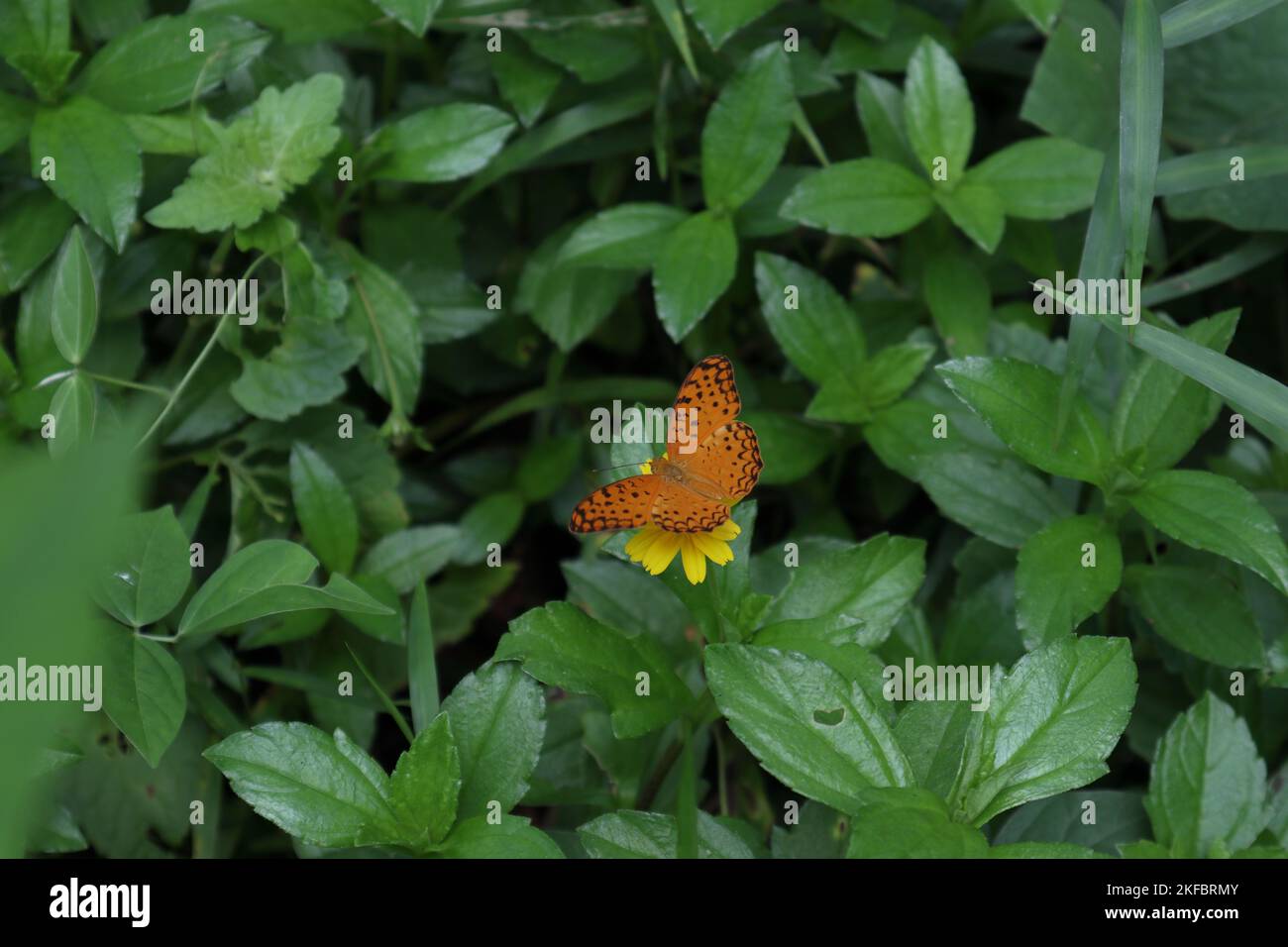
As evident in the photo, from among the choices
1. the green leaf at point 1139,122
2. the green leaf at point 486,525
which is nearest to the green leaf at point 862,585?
the green leaf at point 1139,122

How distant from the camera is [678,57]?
86.0 inches

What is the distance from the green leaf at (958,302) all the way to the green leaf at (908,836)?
947 mm

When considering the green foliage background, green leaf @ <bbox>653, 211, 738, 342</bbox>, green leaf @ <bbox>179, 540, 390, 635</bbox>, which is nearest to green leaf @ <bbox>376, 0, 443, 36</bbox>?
A: the green foliage background

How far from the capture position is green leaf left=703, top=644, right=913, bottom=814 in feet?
4.54

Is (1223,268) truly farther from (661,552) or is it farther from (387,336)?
(387,336)

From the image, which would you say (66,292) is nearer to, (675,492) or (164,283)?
(164,283)

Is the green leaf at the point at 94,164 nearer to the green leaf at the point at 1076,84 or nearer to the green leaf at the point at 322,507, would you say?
the green leaf at the point at 322,507

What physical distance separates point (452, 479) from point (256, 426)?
0.41 m

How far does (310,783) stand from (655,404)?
3.55 feet

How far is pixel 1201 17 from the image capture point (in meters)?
1.62

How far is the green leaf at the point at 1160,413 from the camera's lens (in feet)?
5.55

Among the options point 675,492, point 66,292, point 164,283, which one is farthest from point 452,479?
point 675,492

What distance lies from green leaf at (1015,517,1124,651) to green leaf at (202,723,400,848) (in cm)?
86

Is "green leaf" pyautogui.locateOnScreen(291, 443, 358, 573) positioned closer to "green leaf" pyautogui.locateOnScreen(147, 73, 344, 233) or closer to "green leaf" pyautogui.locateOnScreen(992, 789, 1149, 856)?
"green leaf" pyautogui.locateOnScreen(147, 73, 344, 233)
